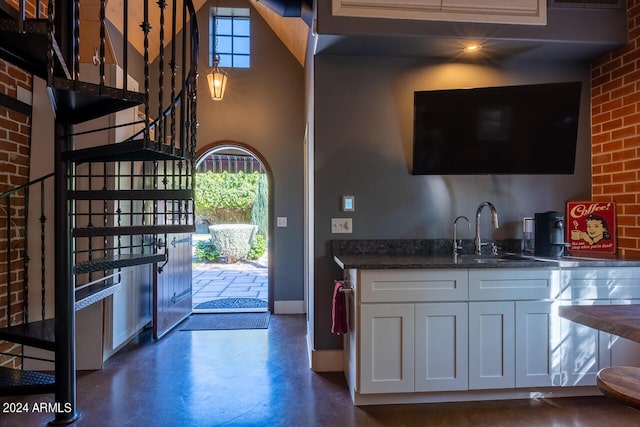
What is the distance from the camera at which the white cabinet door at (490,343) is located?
215 cm

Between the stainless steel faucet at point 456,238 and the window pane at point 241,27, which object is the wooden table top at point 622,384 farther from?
the window pane at point 241,27

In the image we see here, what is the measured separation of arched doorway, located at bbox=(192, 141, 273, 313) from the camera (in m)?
6.25

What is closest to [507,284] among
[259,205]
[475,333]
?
[475,333]

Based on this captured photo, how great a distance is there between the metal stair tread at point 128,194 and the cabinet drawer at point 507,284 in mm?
1856

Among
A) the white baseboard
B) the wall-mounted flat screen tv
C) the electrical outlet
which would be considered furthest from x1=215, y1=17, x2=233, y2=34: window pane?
the white baseboard

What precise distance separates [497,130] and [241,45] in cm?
343

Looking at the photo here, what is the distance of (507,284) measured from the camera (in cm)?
217

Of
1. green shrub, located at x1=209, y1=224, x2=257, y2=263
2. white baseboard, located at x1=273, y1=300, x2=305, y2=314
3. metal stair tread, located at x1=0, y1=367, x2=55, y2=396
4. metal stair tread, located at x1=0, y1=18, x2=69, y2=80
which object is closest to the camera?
metal stair tread, located at x1=0, y1=18, x2=69, y2=80

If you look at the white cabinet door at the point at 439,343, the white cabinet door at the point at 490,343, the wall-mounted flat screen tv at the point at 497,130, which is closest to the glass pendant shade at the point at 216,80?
the wall-mounted flat screen tv at the point at 497,130

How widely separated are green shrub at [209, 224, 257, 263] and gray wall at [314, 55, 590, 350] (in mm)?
5671

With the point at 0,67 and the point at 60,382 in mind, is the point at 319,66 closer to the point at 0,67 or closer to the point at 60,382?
the point at 0,67

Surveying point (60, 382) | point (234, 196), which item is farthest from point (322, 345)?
point (234, 196)

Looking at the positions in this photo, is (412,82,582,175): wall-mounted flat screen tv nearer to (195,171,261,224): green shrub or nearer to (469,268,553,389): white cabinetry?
(469,268,553,389): white cabinetry

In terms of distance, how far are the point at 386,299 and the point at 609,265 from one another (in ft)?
4.83
